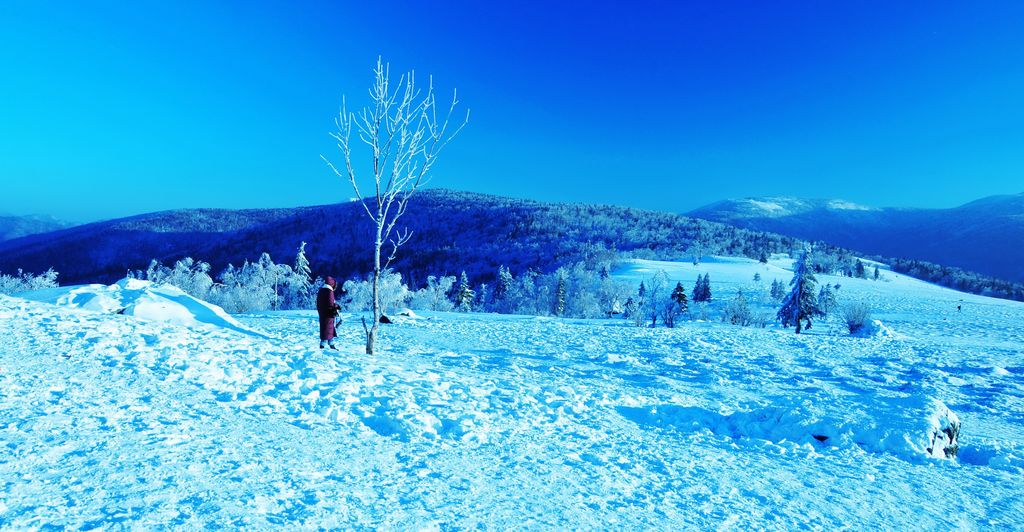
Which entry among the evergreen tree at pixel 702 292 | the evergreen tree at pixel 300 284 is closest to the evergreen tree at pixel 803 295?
the evergreen tree at pixel 702 292

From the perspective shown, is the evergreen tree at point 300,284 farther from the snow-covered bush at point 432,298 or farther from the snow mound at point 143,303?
the snow mound at point 143,303

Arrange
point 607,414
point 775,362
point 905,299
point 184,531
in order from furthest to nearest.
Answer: point 905,299, point 775,362, point 607,414, point 184,531

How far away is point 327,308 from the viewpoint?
11398 mm

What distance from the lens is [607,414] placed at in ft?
25.7

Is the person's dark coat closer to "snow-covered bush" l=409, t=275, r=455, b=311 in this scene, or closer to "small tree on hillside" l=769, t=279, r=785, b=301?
"snow-covered bush" l=409, t=275, r=455, b=311

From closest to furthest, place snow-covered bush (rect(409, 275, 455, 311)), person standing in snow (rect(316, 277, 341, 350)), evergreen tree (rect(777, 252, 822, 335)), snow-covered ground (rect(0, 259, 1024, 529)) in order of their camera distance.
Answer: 1. snow-covered ground (rect(0, 259, 1024, 529))
2. person standing in snow (rect(316, 277, 341, 350))
3. evergreen tree (rect(777, 252, 822, 335))
4. snow-covered bush (rect(409, 275, 455, 311))

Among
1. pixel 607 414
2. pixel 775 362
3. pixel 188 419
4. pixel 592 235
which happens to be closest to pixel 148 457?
pixel 188 419

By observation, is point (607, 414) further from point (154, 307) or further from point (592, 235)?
point (592, 235)

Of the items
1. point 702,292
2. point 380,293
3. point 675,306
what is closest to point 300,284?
point 380,293

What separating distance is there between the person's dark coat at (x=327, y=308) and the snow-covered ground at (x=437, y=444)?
1135 millimetres

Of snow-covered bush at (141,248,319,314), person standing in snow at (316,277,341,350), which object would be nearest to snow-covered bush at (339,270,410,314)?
snow-covered bush at (141,248,319,314)

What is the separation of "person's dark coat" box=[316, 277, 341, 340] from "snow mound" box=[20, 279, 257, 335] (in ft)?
12.0

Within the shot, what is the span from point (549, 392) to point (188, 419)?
5630mm

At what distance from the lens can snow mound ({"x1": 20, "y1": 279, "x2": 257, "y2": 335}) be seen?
13414 mm
